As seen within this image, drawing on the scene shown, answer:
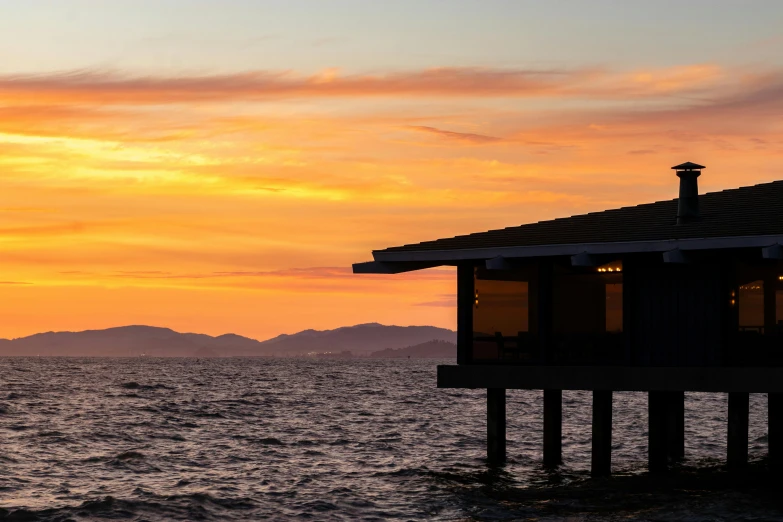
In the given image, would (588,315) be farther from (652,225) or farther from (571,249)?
(652,225)

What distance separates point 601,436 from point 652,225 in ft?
17.9

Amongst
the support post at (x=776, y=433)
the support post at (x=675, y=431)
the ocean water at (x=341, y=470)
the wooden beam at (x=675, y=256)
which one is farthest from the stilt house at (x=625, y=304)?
the support post at (x=675, y=431)

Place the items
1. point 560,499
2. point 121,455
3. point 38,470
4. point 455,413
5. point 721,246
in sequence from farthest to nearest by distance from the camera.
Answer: point 455,413, point 121,455, point 38,470, point 560,499, point 721,246

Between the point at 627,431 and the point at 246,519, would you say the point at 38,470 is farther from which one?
the point at 627,431

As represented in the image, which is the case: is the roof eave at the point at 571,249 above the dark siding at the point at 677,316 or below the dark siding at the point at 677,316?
above

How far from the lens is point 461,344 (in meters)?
29.3

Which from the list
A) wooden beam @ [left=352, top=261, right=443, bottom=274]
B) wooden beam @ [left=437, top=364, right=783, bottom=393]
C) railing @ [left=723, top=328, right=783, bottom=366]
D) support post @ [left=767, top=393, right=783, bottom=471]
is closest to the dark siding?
railing @ [left=723, top=328, right=783, bottom=366]

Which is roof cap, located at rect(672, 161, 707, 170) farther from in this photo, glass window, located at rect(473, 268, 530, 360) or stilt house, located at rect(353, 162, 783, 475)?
glass window, located at rect(473, 268, 530, 360)

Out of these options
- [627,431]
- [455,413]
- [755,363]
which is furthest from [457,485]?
[455,413]

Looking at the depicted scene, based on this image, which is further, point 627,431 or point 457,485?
point 627,431

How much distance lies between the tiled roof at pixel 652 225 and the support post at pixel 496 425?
4.40 meters

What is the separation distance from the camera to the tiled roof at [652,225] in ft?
83.7

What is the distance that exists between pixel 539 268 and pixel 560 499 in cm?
548

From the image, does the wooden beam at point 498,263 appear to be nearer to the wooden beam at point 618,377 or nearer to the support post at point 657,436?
the wooden beam at point 618,377
